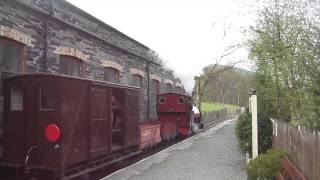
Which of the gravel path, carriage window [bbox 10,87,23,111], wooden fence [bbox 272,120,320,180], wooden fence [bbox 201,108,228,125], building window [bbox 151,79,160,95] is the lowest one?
the gravel path

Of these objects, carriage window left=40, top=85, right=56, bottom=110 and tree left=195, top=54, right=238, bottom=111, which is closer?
carriage window left=40, top=85, right=56, bottom=110

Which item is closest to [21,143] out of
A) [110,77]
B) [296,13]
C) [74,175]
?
[74,175]

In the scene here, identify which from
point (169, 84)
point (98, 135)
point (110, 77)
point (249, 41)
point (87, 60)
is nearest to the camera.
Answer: point (98, 135)

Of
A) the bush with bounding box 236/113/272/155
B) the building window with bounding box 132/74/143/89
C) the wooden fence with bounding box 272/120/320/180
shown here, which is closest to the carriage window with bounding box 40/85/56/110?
the wooden fence with bounding box 272/120/320/180

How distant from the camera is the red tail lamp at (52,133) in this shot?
7955 millimetres

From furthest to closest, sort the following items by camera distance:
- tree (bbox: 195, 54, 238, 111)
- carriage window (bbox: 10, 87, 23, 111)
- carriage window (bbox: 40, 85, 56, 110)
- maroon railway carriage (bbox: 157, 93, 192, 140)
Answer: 1. tree (bbox: 195, 54, 238, 111)
2. maroon railway carriage (bbox: 157, 93, 192, 140)
3. carriage window (bbox: 10, 87, 23, 111)
4. carriage window (bbox: 40, 85, 56, 110)

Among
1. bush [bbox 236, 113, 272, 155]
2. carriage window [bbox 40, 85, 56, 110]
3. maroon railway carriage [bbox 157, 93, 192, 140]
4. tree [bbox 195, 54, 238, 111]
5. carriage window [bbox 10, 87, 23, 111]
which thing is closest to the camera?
carriage window [bbox 40, 85, 56, 110]

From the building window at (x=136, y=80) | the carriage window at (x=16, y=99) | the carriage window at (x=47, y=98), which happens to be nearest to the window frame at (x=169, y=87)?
the building window at (x=136, y=80)

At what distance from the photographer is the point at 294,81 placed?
8.16 metres

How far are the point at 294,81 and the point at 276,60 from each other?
2.70 feet

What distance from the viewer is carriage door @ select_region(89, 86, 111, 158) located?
9148 mm

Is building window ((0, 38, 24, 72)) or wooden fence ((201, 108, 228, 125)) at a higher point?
building window ((0, 38, 24, 72))

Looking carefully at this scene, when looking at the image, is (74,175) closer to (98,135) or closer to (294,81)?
(98,135)

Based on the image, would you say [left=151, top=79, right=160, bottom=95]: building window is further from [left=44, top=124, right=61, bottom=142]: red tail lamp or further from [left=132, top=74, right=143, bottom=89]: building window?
[left=44, top=124, right=61, bottom=142]: red tail lamp
